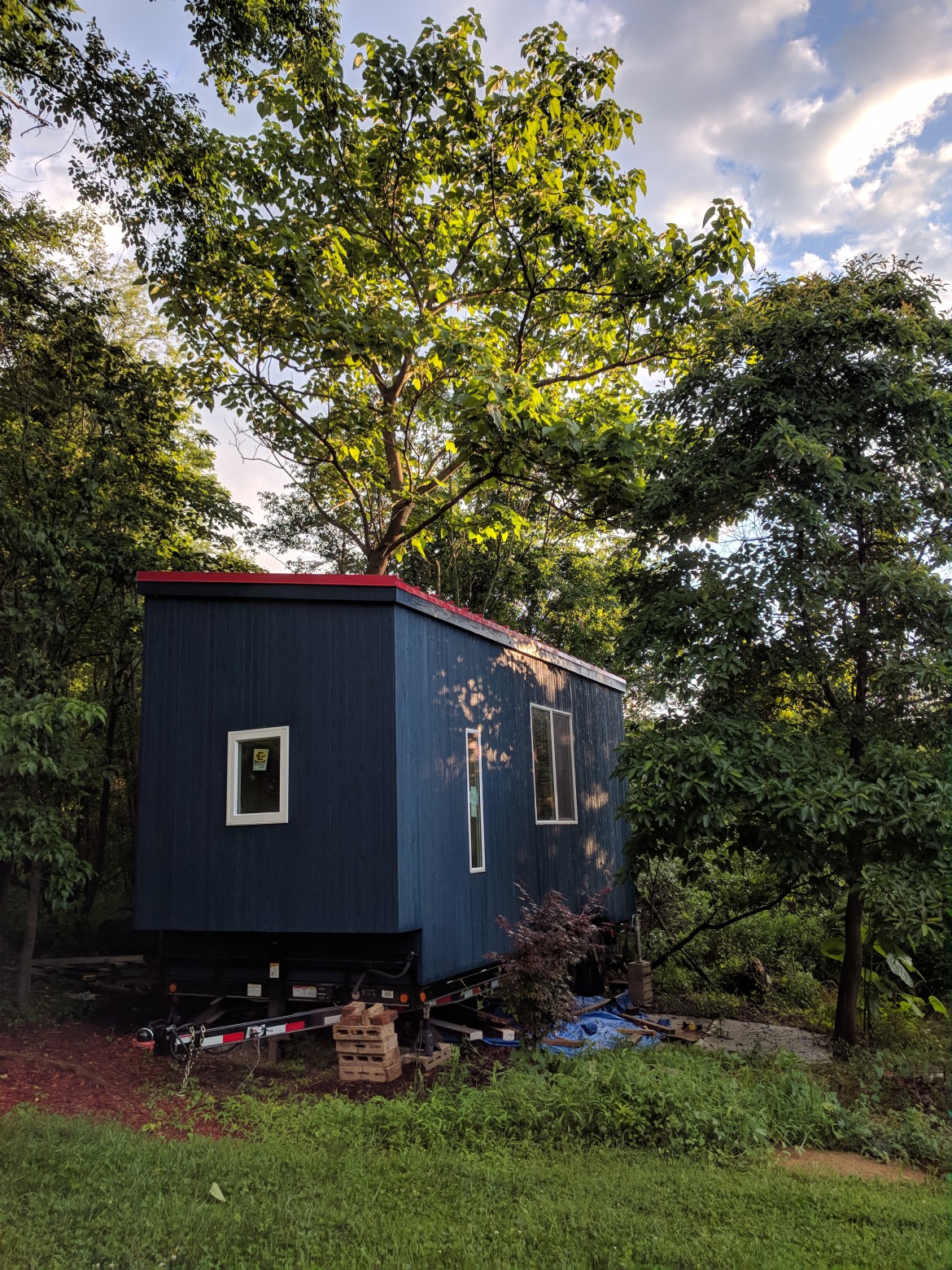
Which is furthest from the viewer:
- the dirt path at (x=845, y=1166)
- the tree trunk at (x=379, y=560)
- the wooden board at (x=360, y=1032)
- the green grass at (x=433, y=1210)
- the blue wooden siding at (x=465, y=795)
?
the tree trunk at (x=379, y=560)

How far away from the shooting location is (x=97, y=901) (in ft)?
45.0

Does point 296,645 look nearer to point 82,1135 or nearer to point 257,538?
point 82,1135

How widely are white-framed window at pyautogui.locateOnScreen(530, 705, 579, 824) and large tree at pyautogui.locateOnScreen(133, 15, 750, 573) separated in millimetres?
2936

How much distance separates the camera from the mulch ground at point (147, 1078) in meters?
5.65

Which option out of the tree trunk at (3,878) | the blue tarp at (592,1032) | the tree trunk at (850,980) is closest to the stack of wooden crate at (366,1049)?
the blue tarp at (592,1032)

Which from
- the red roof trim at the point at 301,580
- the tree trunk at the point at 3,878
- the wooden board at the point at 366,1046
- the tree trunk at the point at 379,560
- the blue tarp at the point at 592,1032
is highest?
the tree trunk at the point at 379,560

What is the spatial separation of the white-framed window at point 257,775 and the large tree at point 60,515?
1374mm

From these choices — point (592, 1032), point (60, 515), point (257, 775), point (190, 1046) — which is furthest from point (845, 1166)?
point (60, 515)

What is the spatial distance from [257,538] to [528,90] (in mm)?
14483

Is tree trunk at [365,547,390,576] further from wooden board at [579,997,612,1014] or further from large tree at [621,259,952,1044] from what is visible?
wooden board at [579,997,612,1014]

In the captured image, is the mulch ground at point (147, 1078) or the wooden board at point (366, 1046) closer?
the mulch ground at point (147, 1078)

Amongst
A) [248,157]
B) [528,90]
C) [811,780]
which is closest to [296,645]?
[811,780]

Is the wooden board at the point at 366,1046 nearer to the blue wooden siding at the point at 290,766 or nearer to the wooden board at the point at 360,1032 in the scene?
the wooden board at the point at 360,1032

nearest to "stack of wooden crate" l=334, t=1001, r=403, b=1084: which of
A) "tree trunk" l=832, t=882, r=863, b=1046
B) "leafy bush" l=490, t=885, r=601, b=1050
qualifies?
"leafy bush" l=490, t=885, r=601, b=1050
